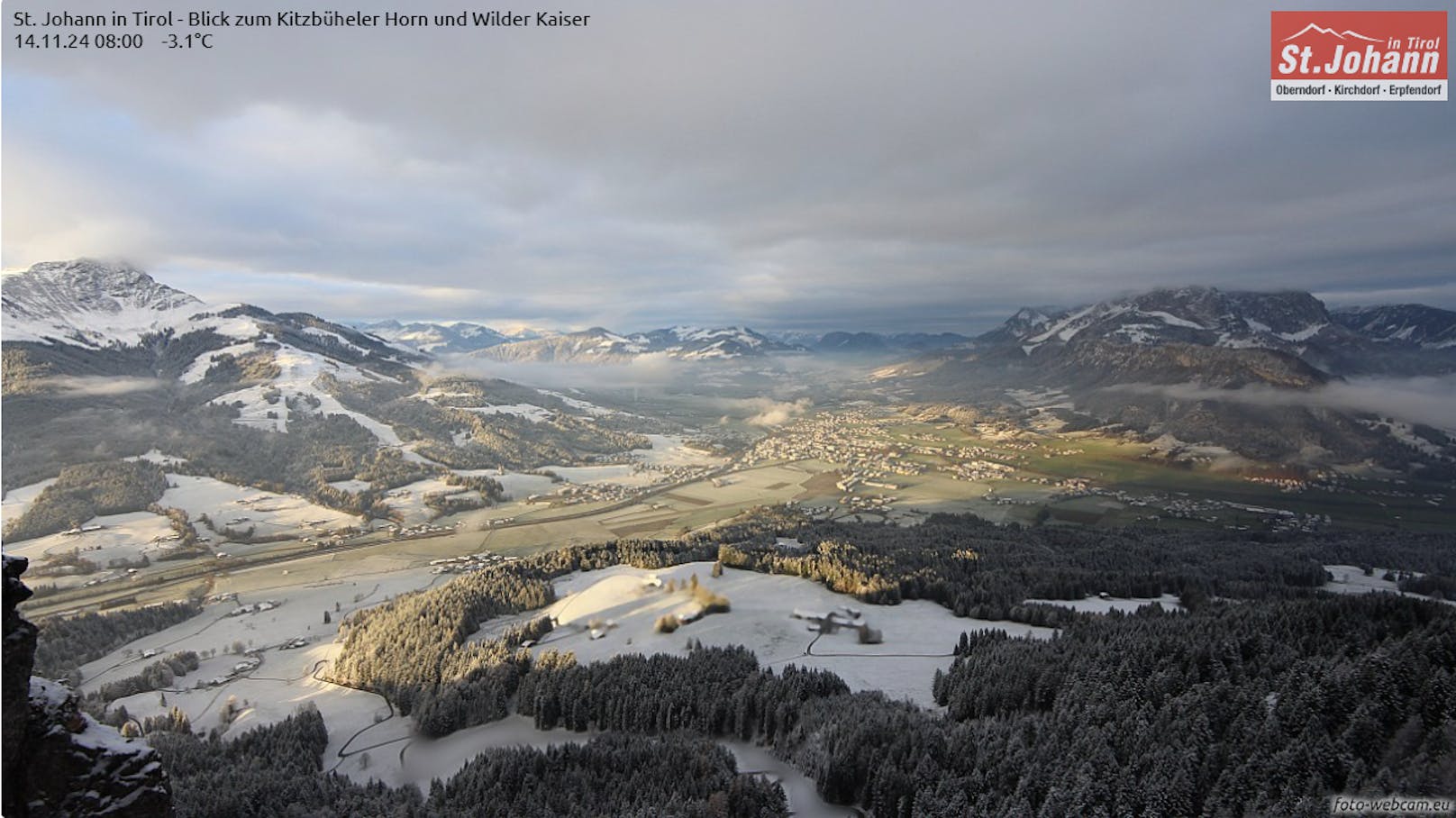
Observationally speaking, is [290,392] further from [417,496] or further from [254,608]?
[254,608]

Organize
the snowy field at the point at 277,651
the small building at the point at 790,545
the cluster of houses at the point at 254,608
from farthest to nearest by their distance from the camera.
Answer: the small building at the point at 790,545 → the cluster of houses at the point at 254,608 → the snowy field at the point at 277,651

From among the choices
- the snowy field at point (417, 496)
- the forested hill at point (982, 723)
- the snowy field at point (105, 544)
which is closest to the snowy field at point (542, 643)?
the forested hill at point (982, 723)

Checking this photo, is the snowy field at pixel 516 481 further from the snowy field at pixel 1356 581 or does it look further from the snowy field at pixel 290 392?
the snowy field at pixel 1356 581

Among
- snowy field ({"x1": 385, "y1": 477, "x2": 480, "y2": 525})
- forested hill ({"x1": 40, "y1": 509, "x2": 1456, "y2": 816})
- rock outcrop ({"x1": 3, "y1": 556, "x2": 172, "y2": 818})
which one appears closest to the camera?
rock outcrop ({"x1": 3, "y1": 556, "x2": 172, "y2": 818})

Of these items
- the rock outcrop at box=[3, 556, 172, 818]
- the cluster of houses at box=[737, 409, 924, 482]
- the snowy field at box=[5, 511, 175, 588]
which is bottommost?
the cluster of houses at box=[737, 409, 924, 482]

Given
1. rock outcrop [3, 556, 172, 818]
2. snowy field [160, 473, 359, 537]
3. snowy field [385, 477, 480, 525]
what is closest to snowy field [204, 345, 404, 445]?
snowy field [385, 477, 480, 525]

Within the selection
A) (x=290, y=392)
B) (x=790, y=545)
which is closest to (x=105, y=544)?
(x=290, y=392)

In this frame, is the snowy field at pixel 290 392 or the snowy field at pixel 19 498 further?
the snowy field at pixel 290 392

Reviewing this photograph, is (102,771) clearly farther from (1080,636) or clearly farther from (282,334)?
(282,334)

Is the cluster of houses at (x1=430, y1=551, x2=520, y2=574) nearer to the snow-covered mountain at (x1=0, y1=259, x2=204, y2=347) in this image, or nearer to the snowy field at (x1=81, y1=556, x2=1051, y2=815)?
the snowy field at (x1=81, y1=556, x2=1051, y2=815)
